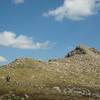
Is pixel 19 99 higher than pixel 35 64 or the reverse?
the reverse

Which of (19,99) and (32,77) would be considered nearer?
(19,99)

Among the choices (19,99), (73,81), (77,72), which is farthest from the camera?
(77,72)

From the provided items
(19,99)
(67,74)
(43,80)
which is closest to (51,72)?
(67,74)

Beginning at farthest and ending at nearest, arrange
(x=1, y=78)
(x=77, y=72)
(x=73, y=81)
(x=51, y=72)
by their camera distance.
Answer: (x=77, y=72) → (x=51, y=72) → (x=73, y=81) → (x=1, y=78)

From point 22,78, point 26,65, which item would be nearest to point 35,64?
point 26,65

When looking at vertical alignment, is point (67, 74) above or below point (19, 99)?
above

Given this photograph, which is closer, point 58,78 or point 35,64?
point 58,78

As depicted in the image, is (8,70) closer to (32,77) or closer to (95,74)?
(32,77)

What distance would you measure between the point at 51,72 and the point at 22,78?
76.5ft

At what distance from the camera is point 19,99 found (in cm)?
9031

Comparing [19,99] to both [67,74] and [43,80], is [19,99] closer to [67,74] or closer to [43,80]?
[43,80]

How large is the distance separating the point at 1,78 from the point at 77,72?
5223 cm

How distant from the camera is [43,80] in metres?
167

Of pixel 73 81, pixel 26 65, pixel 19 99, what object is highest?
pixel 26 65
